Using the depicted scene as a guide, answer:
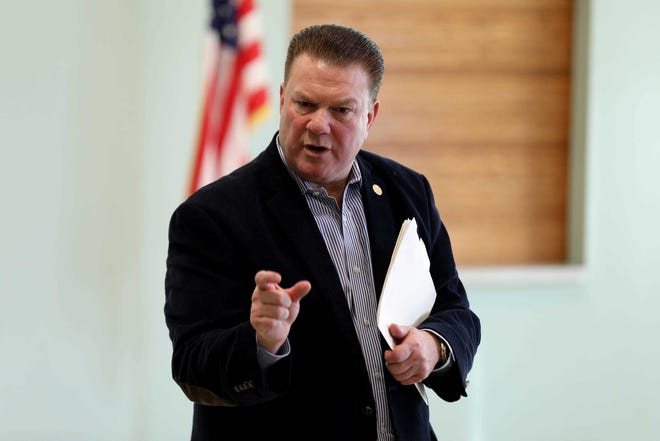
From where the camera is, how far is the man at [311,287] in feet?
4.07

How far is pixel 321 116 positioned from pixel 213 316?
372 millimetres

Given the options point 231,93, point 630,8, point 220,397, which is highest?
point 630,8

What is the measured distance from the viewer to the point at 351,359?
1.29 meters

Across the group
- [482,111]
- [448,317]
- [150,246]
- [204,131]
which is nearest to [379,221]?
[448,317]

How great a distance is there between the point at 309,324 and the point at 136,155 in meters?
2.02

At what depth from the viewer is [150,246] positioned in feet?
→ 10.4

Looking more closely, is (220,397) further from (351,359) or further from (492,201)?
(492,201)

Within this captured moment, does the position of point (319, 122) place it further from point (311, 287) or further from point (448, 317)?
point (448, 317)

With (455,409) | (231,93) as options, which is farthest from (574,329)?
(231,93)

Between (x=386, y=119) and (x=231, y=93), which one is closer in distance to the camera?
(x=231, y=93)

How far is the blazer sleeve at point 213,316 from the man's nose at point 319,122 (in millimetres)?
200

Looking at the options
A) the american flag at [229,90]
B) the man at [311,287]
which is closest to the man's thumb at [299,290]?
the man at [311,287]

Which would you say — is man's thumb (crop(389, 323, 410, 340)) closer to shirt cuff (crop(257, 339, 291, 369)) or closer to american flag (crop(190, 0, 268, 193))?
shirt cuff (crop(257, 339, 291, 369))

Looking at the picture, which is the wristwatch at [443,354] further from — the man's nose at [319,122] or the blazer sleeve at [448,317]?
the man's nose at [319,122]
